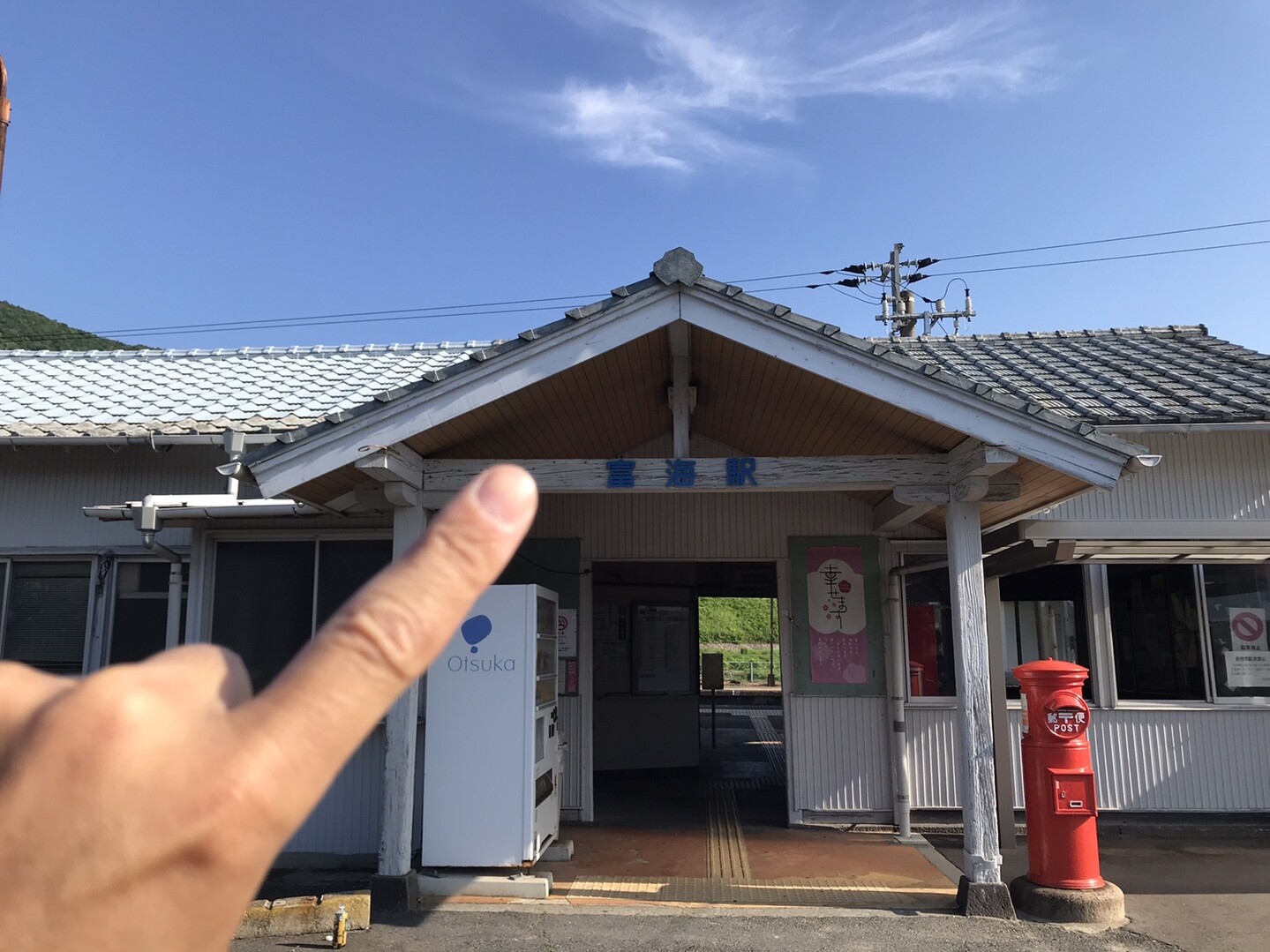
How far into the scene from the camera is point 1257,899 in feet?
21.8

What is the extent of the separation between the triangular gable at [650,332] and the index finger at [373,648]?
525 centimetres

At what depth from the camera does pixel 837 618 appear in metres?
9.01

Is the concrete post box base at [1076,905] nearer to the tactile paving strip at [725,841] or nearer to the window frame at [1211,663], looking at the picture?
the tactile paving strip at [725,841]

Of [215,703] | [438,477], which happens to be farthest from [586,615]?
[215,703]

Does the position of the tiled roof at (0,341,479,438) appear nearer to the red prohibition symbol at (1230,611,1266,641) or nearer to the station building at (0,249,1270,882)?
the station building at (0,249,1270,882)

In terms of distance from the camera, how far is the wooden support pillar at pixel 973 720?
6023 millimetres

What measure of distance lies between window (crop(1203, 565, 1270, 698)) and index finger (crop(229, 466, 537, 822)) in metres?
10.1

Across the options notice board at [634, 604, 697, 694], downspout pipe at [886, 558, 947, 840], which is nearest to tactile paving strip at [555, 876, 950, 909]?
downspout pipe at [886, 558, 947, 840]

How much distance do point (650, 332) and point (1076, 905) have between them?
4.65 m

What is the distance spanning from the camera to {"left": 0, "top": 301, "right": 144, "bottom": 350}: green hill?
31.4 metres

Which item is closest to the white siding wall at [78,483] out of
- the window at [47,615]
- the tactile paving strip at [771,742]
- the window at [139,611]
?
the window at [47,615]

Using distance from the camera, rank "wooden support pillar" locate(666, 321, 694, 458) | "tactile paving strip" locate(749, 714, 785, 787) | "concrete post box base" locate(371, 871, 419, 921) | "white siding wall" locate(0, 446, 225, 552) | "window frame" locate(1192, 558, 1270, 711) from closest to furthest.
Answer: "concrete post box base" locate(371, 871, 419, 921) → "wooden support pillar" locate(666, 321, 694, 458) → "white siding wall" locate(0, 446, 225, 552) → "window frame" locate(1192, 558, 1270, 711) → "tactile paving strip" locate(749, 714, 785, 787)

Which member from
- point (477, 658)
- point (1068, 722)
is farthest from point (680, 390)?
point (1068, 722)

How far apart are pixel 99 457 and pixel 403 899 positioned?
504cm
